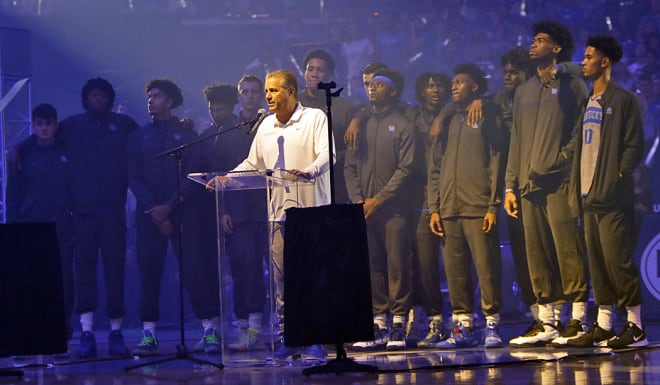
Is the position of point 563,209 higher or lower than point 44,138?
lower

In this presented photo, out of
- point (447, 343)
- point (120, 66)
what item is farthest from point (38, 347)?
point (120, 66)

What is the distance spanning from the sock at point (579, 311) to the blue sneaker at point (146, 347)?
315 centimetres

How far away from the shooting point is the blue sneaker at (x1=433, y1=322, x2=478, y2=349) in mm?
7852

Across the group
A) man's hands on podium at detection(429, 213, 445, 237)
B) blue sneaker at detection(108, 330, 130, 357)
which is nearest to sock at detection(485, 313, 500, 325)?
man's hands on podium at detection(429, 213, 445, 237)

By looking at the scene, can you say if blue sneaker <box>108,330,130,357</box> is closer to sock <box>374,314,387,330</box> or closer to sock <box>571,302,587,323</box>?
sock <box>374,314,387,330</box>

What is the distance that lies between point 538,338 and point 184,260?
9.48 ft

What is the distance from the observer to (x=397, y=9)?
9359 mm

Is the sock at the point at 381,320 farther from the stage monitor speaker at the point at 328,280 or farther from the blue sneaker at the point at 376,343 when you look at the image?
the stage monitor speaker at the point at 328,280

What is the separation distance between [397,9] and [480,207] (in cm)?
228

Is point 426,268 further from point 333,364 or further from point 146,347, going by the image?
point 333,364

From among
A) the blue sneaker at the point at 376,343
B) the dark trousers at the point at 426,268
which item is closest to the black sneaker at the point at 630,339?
the dark trousers at the point at 426,268

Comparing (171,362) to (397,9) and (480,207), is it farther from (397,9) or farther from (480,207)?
(397,9)

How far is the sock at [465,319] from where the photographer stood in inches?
314

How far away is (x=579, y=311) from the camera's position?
7.52 metres
